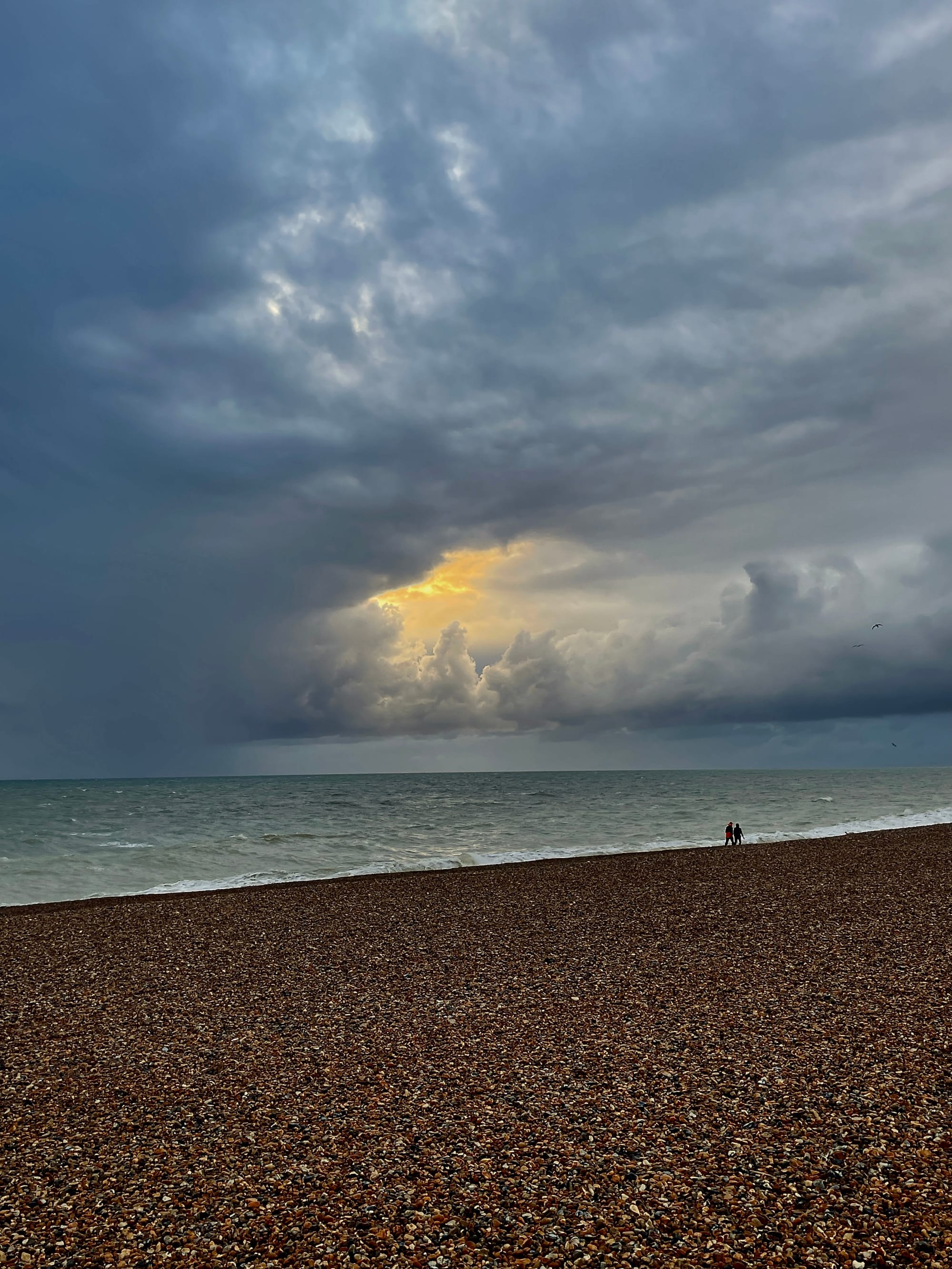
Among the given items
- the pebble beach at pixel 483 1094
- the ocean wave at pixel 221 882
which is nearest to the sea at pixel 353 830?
the ocean wave at pixel 221 882

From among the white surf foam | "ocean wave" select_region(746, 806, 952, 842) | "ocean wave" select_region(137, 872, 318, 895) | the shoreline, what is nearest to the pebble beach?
the shoreline

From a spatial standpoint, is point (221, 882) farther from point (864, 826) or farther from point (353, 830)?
point (864, 826)

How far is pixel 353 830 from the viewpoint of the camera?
45.8m

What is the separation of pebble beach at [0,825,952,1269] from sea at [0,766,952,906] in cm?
1324

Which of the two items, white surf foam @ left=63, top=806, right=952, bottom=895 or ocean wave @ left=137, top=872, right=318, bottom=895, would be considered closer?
ocean wave @ left=137, top=872, right=318, bottom=895

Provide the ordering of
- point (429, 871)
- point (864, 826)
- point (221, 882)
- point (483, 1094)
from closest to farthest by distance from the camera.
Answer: point (483, 1094) < point (221, 882) < point (429, 871) < point (864, 826)

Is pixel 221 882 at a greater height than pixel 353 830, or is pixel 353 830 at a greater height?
pixel 221 882

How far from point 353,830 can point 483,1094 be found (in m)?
39.2

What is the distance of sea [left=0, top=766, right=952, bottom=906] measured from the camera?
94.6 feet

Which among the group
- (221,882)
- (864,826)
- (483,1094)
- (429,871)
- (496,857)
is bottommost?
(864,826)

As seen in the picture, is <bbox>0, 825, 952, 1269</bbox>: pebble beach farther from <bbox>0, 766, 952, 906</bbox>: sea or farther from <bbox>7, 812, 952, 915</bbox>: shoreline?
<bbox>0, 766, 952, 906</bbox>: sea

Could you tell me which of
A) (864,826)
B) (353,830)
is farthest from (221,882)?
(864,826)

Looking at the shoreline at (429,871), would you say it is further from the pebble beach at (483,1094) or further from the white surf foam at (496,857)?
the pebble beach at (483,1094)

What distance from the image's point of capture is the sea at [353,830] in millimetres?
28828
